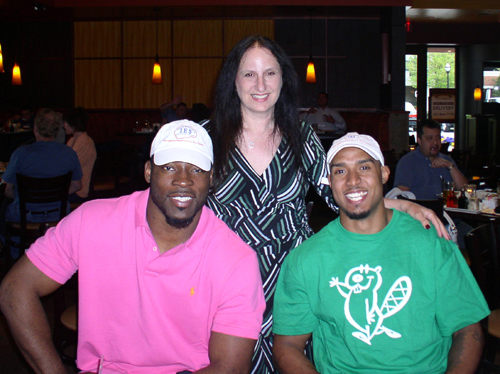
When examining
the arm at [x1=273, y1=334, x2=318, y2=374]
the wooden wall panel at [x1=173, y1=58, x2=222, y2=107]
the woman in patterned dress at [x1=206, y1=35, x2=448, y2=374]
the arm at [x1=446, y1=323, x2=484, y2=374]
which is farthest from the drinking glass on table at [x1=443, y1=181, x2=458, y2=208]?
the wooden wall panel at [x1=173, y1=58, x2=222, y2=107]

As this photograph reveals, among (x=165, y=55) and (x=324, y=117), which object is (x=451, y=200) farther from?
(x=165, y=55)

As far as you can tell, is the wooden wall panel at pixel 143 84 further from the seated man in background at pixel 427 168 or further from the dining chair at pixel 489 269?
the dining chair at pixel 489 269

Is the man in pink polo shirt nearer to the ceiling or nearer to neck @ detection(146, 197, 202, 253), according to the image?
neck @ detection(146, 197, 202, 253)

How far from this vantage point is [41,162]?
13.6ft

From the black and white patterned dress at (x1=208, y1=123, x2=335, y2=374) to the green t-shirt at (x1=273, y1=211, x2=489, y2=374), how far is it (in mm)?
143

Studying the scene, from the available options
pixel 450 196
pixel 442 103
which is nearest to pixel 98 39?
pixel 442 103

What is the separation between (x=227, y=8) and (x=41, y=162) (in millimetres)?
7104

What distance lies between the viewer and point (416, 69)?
50.0ft

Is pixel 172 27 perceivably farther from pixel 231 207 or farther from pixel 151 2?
pixel 231 207

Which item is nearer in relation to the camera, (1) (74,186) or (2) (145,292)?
(2) (145,292)

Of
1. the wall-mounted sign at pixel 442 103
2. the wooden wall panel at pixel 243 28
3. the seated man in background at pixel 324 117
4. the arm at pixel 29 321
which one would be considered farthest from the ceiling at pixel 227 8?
the arm at pixel 29 321

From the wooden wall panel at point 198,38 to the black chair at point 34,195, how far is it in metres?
8.07

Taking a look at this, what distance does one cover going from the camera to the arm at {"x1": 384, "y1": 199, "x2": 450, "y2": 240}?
1.57 meters

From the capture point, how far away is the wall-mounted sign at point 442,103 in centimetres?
1362
